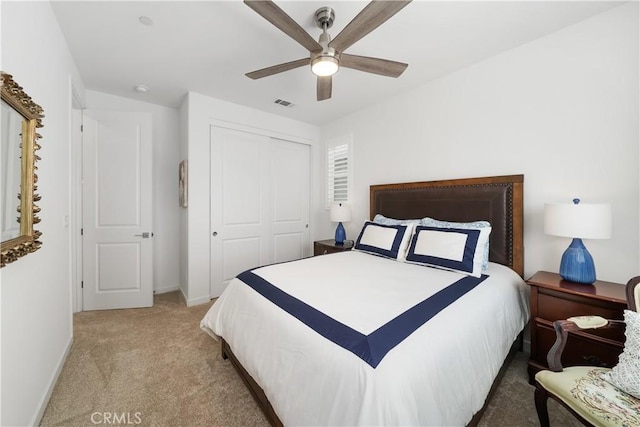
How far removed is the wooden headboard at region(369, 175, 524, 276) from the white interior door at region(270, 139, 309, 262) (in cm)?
181

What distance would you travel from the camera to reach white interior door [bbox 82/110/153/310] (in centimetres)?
305

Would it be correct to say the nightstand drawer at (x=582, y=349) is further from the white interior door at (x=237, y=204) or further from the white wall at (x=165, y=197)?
the white wall at (x=165, y=197)

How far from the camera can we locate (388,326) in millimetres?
1188

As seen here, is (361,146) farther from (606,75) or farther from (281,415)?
(281,415)

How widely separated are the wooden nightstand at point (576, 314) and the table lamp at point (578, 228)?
87 mm

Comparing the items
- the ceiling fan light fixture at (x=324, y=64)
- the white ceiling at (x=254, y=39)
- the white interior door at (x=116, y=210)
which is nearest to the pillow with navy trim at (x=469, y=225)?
the white ceiling at (x=254, y=39)

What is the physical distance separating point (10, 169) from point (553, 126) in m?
3.59

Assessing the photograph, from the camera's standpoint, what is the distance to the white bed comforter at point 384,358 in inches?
37.2

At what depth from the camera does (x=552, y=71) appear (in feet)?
6.86

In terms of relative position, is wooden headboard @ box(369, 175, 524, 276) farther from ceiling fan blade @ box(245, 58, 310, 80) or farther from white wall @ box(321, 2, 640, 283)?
ceiling fan blade @ box(245, 58, 310, 80)

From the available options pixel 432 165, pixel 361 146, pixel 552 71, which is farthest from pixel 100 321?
pixel 552 71

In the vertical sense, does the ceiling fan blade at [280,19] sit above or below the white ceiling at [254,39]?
below

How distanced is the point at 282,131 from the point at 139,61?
6.43 feet

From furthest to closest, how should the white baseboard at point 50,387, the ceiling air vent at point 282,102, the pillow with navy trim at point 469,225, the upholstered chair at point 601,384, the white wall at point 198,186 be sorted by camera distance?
the ceiling air vent at point 282,102, the white wall at point 198,186, the pillow with navy trim at point 469,225, the white baseboard at point 50,387, the upholstered chair at point 601,384
